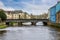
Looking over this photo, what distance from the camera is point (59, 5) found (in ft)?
293

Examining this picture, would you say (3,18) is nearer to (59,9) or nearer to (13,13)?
(59,9)

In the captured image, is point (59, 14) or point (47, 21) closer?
point (59, 14)

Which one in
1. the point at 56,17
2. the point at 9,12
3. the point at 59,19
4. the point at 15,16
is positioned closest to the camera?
the point at 59,19

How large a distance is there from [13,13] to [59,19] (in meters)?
98.5

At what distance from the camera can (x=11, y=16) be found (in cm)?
18088

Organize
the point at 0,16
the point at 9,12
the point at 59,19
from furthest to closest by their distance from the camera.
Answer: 1. the point at 9,12
2. the point at 0,16
3. the point at 59,19

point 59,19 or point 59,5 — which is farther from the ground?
point 59,5

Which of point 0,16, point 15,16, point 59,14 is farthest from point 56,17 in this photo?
point 15,16

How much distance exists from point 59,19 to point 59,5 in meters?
5.57

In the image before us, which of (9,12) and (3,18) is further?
(9,12)

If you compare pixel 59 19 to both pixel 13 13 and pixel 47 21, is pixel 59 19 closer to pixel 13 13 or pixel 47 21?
pixel 47 21

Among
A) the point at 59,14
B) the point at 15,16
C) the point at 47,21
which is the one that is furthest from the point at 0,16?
the point at 15,16

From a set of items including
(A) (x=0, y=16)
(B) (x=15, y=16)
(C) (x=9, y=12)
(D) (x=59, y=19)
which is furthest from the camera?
(C) (x=9, y=12)

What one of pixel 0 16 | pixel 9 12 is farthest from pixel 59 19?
pixel 9 12
